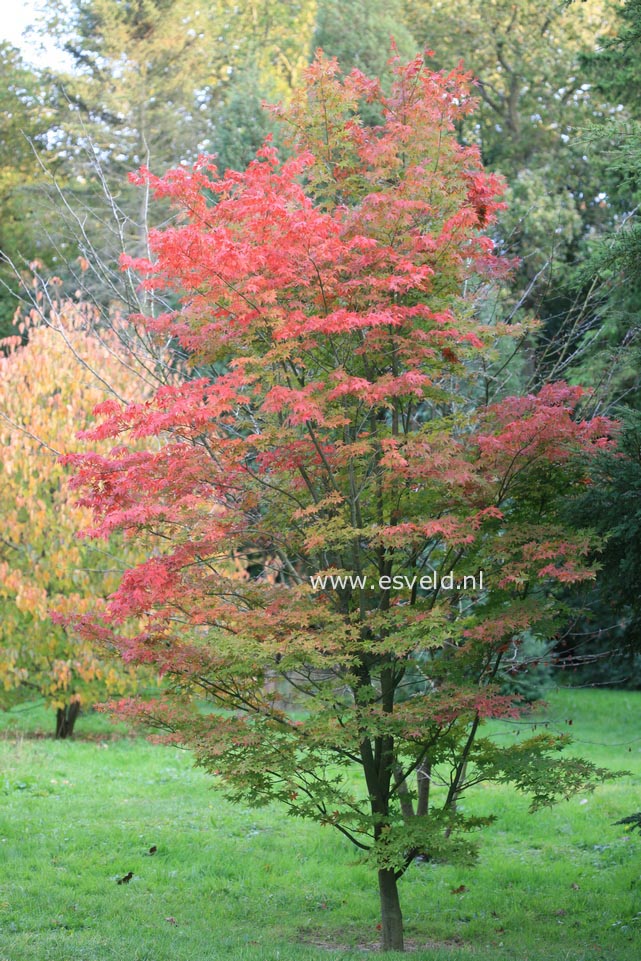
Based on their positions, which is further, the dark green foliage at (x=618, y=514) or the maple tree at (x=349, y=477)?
the maple tree at (x=349, y=477)

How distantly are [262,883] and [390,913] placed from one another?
4.96 feet

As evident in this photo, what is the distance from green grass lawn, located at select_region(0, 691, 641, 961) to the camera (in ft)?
18.6

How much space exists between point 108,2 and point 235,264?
23.4 meters

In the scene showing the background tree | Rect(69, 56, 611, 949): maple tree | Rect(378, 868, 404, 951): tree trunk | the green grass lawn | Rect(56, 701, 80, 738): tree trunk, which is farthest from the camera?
the background tree

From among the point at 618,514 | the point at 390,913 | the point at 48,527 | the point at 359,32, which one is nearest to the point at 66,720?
the point at 48,527

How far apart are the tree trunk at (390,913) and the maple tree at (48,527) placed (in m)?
6.77

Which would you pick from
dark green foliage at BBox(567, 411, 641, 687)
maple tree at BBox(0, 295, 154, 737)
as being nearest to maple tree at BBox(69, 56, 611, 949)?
dark green foliage at BBox(567, 411, 641, 687)

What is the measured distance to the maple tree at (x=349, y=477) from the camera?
5.20 meters

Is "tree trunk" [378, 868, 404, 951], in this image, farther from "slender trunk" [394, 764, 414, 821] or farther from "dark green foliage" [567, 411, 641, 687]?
"dark green foliage" [567, 411, 641, 687]

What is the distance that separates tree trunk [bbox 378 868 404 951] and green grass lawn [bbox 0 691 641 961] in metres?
0.25

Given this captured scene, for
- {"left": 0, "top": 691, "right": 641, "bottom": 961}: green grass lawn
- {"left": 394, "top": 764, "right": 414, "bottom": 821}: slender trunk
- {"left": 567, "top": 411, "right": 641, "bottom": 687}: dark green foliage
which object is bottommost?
{"left": 0, "top": 691, "right": 641, "bottom": 961}: green grass lawn

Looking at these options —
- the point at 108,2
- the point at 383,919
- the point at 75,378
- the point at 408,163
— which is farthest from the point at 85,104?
the point at 383,919

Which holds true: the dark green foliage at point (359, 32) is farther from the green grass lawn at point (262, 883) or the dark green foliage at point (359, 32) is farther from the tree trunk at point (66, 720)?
the green grass lawn at point (262, 883)

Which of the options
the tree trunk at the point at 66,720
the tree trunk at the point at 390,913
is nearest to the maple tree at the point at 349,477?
the tree trunk at the point at 390,913
